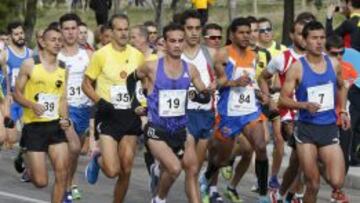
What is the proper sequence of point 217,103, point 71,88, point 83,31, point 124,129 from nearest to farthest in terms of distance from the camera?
point 124,129
point 217,103
point 71,88
point 83,31

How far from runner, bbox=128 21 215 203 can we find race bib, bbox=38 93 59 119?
94 centimetres

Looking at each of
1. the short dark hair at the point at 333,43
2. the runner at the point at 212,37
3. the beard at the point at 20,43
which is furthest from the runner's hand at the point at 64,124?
the beard at the point at 20,43

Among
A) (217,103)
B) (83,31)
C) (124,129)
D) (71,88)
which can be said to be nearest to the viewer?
(124,129)

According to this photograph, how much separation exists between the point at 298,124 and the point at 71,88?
3920mm

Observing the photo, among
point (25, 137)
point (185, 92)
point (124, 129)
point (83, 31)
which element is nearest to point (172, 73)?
point (185, 92)

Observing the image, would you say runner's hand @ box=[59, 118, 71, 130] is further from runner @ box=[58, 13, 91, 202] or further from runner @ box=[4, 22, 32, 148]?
runner @ box=[4, 22, 32, 148]

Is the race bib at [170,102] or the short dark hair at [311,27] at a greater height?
the short dark hair at [311,27]

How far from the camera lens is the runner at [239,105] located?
12.8 m

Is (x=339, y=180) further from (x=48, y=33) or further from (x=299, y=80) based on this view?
(x=48, y=33)

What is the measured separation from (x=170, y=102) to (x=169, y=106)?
39mm

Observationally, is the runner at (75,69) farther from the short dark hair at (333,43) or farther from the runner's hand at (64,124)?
the short dark hair at (333,43)

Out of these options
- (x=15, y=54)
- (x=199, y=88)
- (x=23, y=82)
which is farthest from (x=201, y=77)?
(x=15, y=54)

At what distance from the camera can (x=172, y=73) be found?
1138cm

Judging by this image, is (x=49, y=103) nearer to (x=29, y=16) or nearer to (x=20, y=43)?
(x=20, y=43)
